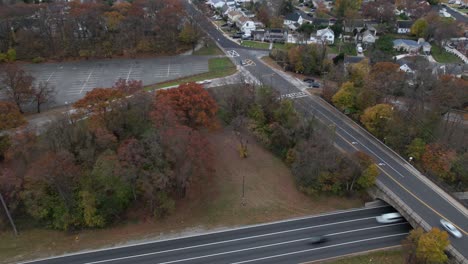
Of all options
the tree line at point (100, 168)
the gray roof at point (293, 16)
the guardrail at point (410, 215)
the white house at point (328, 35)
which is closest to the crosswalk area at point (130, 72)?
the tree line at point (100, 168)

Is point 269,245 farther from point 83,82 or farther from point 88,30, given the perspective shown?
point 88,30

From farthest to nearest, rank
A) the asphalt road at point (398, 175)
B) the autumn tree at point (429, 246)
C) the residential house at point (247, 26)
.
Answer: the residential house at point (247, 26) < the asphalt road at point (398, 175) < the autumn tree at point (429, 246)

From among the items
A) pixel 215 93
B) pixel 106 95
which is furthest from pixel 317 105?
pixel 106 95

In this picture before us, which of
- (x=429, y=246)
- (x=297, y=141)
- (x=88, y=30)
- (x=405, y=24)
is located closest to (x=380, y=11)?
(x=405, y=24)

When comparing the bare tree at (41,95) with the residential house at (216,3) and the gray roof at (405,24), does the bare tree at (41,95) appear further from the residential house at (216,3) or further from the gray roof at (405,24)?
the gray roof at (405,24)

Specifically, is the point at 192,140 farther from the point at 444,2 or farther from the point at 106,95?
the point at 444,2

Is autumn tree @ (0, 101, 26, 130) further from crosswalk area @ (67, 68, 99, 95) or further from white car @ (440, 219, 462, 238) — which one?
white car @ (440, 219, 462, 238)
